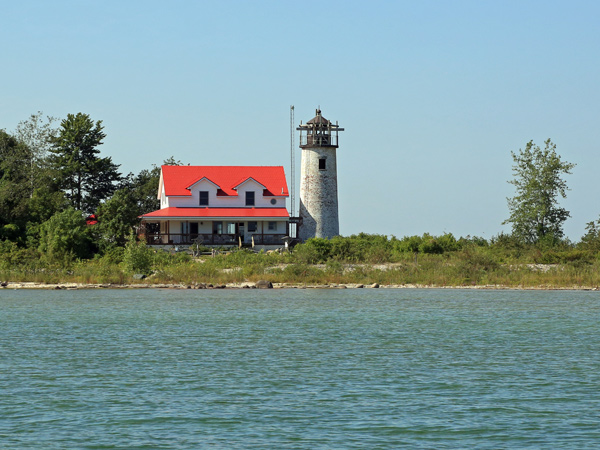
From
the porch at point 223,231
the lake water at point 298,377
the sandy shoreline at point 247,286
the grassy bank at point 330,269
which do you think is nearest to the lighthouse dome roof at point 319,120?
the porch at point 223,231

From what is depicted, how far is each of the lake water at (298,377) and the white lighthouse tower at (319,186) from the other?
90.4 feet

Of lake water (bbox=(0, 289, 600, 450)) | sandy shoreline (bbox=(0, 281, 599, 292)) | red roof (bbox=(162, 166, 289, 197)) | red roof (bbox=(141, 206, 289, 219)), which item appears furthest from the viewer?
red roof (bbox=(162, 166, 289, 197))

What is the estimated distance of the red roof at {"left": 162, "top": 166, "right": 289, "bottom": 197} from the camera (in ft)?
212

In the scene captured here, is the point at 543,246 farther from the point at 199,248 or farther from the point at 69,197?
the point at 69,197

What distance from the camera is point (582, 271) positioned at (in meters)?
47.7

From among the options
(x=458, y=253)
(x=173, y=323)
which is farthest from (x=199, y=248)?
(x=173, y=323)

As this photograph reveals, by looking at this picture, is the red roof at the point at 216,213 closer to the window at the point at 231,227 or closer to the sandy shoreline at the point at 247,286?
the window at the point at 231,227

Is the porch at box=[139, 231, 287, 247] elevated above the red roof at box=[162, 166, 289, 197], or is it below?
below

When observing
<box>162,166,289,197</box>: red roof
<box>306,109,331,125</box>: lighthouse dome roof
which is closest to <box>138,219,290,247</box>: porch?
<box>162,166,289,197</box>: red roof

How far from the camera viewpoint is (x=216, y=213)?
6241cm

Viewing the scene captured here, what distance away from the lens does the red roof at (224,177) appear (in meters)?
64.5

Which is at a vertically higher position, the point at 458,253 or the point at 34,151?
the point at 34,151

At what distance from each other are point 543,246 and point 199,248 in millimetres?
22175

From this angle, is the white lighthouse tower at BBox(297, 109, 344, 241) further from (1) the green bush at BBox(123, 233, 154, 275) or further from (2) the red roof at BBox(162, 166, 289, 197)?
(1) the green bush at BBox(123, 233, 154, 275)
